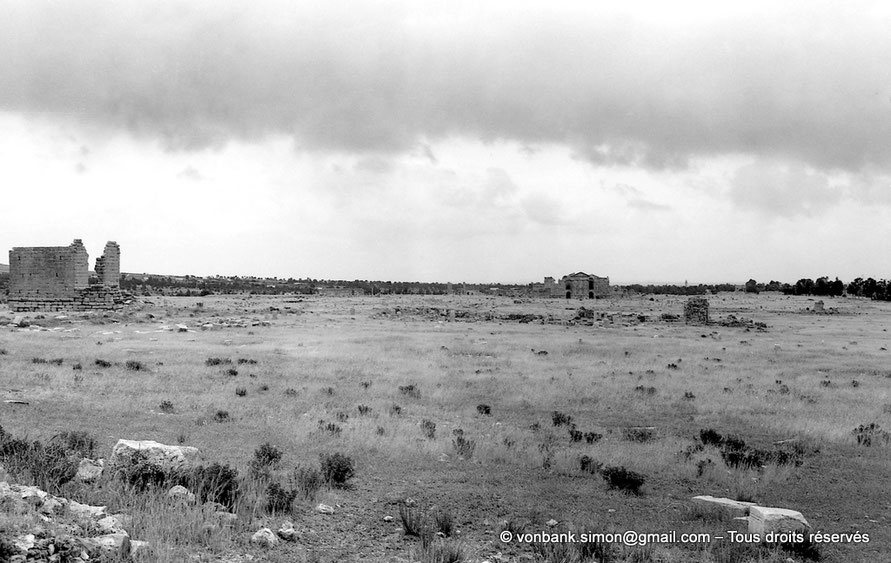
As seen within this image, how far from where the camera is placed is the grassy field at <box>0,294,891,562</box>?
7070mm

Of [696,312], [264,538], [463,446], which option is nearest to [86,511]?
[264,538]

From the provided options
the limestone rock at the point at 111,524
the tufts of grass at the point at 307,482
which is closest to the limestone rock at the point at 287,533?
the tufts of grass at the point at 307,482

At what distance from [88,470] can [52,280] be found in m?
41.3

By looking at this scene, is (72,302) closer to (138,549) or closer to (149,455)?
(149,455)

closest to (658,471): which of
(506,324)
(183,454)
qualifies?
(183,454)

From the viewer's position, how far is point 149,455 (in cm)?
764

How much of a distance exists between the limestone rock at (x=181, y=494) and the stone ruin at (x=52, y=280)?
41.0m

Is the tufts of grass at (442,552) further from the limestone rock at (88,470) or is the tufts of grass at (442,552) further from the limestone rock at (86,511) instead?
the limestone rock at (88,470)

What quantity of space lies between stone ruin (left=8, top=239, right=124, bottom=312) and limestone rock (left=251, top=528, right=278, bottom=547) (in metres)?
42.4

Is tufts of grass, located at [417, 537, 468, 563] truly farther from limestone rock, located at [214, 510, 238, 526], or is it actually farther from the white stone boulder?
the white stone boulder

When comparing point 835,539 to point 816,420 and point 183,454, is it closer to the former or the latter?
point 816,420

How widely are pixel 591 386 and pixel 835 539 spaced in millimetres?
11082

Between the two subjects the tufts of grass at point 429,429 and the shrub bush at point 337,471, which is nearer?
the shrub bush at point 337,471

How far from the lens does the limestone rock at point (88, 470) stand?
738cm
